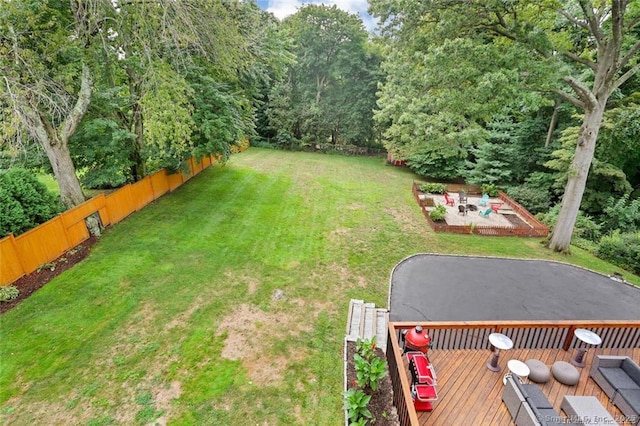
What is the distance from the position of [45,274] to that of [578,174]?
15.8 metres

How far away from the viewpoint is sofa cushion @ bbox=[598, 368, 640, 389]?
15.5ft

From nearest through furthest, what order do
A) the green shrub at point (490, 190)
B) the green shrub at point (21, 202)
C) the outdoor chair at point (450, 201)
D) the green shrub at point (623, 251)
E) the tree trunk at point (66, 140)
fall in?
1. the green shrub at point (21, 202)
2. the tree trunk at point (66, 140)
3. the green shrub at point (623, 251)
4. the outdoor chair at point (450, 201)
5. the green shrub at point (490, 190)

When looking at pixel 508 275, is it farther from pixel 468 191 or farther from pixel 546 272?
pixel 468 191

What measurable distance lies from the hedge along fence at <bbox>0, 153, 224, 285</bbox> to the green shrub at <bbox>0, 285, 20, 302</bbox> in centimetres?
26

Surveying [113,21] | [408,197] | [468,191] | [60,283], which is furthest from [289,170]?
[60,283]

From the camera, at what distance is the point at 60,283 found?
782 centimetres

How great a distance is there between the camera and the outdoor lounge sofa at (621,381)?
4.47 meters

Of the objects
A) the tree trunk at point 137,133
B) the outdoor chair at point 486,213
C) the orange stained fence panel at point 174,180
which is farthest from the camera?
the orange stained fence panel at point 174,180

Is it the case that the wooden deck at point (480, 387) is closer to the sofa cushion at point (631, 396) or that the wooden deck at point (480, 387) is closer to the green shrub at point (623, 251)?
the sofa cushion at point (631, 396)

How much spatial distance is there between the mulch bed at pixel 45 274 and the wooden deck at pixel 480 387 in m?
8.75

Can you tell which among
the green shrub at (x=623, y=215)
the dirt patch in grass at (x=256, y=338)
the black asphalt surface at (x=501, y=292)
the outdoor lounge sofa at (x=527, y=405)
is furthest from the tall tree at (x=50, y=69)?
the green shrub at (x=623, y=215)

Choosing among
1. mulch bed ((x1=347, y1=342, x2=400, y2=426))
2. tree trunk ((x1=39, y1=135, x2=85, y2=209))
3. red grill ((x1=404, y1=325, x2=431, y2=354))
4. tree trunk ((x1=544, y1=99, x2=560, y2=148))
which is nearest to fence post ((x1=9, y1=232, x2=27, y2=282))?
tree trunk ((x1=39, y1=135, x2=85, y2=209))

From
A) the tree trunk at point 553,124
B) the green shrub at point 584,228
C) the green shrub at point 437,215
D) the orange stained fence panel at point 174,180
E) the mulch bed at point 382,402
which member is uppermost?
the tree trunk at point 553,124

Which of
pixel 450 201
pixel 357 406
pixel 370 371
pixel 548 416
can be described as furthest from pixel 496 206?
pixel 357 406
